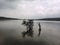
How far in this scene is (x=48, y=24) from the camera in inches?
50.3

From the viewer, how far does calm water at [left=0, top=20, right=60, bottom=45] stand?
4.13 feet

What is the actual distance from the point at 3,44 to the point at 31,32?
0.35 m

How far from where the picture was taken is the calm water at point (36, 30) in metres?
1.26

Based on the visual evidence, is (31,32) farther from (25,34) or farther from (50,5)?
(50,5)

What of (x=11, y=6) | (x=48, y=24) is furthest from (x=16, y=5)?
(x=48, y=24)

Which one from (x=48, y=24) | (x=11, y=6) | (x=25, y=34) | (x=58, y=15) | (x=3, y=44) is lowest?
(x=3, y=44)

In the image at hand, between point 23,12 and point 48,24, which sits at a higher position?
point 23,12

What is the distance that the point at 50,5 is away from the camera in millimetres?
1296

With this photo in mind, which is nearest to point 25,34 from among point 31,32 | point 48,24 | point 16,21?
point 31,32

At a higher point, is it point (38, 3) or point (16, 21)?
point (38, 3)

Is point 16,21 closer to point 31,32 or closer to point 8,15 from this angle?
point 8,15

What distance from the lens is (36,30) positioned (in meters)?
1.28

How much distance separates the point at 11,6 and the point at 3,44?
45cm

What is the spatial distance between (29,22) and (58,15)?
0.35 meters
